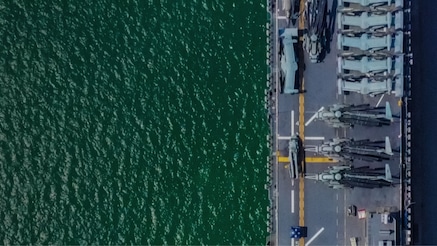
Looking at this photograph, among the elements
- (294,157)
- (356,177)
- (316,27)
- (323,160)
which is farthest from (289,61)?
(356,177)

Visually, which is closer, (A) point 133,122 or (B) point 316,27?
(B) point 316,27

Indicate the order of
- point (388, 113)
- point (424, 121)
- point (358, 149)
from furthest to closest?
point (424, 121) → point (388, 113) → point (358, 149)

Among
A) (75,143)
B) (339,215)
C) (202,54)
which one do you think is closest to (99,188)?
(75,143)

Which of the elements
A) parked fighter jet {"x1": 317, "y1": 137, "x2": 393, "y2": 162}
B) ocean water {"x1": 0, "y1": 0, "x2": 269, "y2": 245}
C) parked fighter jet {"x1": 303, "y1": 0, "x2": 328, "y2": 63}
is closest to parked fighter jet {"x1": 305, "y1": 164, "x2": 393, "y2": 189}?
parked fighter jet {"x1": 317, "y1": 137, "x2": 393, "y2": 162}

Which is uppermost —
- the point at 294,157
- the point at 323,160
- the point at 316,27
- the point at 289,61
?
the point at 316,27

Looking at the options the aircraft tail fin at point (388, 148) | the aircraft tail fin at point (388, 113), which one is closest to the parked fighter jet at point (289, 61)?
the aircraft tail fin at point (388, 113)

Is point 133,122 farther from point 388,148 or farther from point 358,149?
point 388,148

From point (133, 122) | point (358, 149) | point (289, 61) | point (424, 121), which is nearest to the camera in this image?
point (358, 149)
